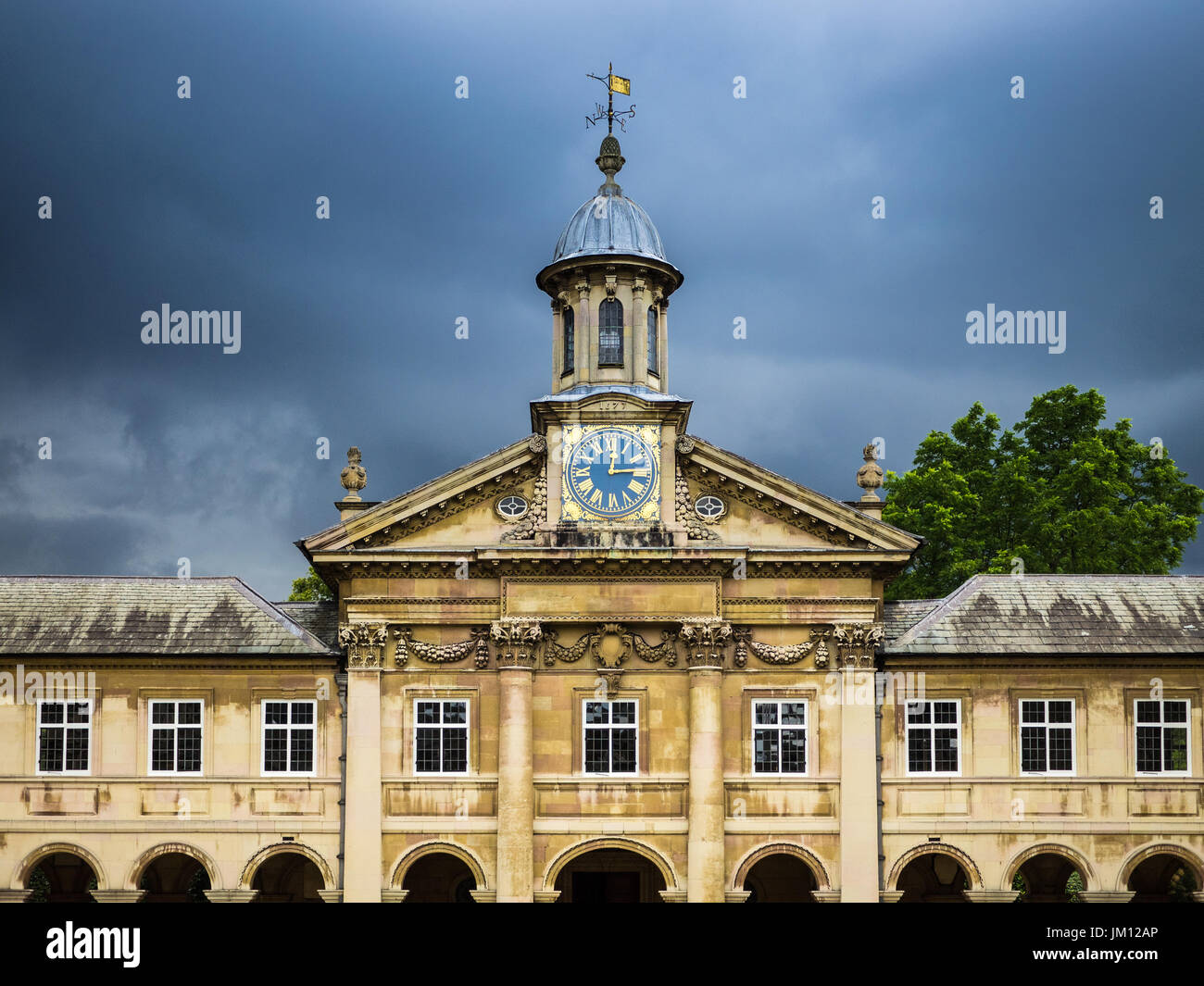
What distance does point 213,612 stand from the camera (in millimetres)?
41562

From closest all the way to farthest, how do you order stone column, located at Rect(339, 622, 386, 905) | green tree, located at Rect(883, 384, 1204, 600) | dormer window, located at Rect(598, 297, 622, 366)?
stone column, located at Rect(339, 622, 386, 905)
dormer window, located at Rect(598, 297, 622, 366)
green tree, located at Rect(883, 384, 1204, 600)

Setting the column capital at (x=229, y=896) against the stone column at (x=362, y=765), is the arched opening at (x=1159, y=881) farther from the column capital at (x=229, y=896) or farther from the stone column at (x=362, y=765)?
the column capital at (x=229, y=896)

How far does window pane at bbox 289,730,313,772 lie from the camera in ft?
132

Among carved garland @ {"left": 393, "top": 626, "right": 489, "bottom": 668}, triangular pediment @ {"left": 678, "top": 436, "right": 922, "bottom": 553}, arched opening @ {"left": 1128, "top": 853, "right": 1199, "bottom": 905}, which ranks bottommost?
arched opening @ {"left": 1128, "top": 853, "right": 1199, "bottom": 905}

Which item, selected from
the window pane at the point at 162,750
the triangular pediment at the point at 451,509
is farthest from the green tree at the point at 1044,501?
the window pane at the point at 162,750

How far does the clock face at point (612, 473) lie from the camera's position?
40.0 meters

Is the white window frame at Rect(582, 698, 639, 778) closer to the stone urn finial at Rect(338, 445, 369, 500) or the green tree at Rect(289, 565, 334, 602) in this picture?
the stone urn finial at Rect(338, 445, 369, 500)

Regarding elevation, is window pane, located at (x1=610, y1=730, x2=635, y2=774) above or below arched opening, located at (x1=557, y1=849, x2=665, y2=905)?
above

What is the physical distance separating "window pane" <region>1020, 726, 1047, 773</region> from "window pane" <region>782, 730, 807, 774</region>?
5702 millimetres

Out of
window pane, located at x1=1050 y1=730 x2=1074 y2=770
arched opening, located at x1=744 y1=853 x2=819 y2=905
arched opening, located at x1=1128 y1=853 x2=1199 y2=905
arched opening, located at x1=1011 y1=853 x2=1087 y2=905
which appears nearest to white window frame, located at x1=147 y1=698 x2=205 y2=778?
arched opening, located at x1=744 y1=853 x2=819 y2=905

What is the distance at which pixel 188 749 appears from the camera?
40344 millimetres

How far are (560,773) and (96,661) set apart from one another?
12239 mm
